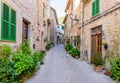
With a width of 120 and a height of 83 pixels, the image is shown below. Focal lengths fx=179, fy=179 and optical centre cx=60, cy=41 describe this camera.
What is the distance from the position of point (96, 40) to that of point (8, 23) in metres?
6.09

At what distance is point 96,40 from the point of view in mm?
10766

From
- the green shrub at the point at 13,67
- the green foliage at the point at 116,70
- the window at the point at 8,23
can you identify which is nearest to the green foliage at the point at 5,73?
the green shrub at the point at 13,67

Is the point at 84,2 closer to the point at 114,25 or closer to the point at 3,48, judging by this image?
the point at 114,25

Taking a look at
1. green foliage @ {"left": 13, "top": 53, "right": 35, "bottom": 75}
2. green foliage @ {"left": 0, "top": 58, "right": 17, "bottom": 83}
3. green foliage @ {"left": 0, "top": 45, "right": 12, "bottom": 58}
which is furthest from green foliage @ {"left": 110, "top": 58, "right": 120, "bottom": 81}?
green foliage @ {"left": 0, "top": 45, "right": 12, "bottom": 58}

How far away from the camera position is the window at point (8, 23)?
576 cm

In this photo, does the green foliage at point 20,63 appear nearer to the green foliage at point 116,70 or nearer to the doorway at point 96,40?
the green foliage at point 116,70

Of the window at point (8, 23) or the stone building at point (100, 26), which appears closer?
the window at point (8, 23)

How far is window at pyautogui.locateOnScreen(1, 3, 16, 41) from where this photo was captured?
576 cm

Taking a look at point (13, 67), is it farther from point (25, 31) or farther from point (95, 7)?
point (95, 7)

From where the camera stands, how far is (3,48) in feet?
18.4

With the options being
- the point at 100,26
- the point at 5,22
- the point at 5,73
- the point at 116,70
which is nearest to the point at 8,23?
the point at 5,22

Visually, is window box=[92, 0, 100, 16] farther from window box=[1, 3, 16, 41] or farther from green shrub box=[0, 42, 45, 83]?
green shrub box=[0, 42, 45, 83]

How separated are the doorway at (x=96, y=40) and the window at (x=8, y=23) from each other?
5.12 m

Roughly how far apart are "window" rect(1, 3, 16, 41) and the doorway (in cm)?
512
